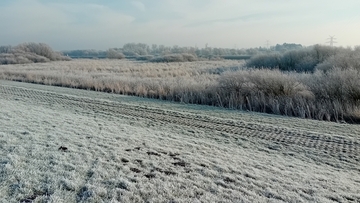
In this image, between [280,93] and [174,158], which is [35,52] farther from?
[174,158]

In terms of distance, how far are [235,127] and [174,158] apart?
433 cm

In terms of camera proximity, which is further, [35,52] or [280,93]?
[35,52]

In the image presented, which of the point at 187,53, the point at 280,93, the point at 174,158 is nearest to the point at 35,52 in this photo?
the point at 187,53

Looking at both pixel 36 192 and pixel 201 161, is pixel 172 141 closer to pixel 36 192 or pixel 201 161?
pixel 201 161

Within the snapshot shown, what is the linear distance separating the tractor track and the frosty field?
0.04 meters

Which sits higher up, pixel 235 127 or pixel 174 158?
pixel 174 158

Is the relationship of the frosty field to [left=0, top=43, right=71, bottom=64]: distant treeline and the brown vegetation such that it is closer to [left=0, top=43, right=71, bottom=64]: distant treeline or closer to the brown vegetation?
the brown vegetation

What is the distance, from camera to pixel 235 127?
426 inches

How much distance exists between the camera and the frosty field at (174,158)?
17.0 feet

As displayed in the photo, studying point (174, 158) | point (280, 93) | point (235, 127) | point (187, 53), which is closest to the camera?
point (174, 158)

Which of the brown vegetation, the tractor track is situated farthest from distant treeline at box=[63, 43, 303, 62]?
the tractor track

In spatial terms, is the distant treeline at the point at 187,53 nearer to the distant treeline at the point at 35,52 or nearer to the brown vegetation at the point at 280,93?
the distant treeline at the point at 35,52

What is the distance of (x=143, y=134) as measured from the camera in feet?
30.9

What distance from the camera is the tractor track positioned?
8707mm
